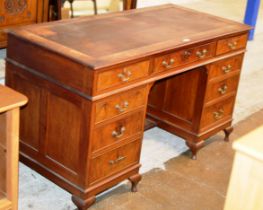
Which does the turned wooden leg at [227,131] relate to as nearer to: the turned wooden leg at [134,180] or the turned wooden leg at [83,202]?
the turned wooden leg at [134,180]

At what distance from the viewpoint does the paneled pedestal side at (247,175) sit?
1.75 meters

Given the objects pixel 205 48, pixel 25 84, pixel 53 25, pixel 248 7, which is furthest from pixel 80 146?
pixel 248 7

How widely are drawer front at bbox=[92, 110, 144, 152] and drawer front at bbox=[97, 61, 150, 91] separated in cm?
22

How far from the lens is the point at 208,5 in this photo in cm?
788

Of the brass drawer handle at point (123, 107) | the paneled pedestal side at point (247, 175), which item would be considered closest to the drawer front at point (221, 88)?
the brass drawer handle at point (123, 107)

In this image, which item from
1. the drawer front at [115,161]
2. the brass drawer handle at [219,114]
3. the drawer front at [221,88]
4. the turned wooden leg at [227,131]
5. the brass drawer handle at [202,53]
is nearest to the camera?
the drawer front at [115,161]

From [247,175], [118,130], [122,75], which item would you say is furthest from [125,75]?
[247,175]

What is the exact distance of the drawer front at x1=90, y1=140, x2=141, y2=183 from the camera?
2.63 meters

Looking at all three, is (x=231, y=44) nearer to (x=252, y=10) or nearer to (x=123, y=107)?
(x=123, y=107)

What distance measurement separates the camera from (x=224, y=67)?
10.8 feet

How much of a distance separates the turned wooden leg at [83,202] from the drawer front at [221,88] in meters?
1.06

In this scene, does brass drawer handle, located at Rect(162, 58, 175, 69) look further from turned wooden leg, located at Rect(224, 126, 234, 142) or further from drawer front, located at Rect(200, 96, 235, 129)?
turned wooden leg, located at Rect(224, 126, 234, 142)

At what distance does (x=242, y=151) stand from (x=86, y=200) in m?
1.13

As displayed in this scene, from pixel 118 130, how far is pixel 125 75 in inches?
12.3
